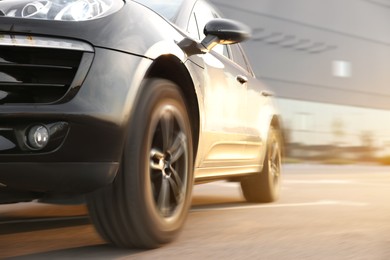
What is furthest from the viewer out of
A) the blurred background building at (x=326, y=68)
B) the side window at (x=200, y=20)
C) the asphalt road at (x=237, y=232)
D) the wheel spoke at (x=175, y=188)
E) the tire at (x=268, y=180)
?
the blurred background building at (x=326, y=68)

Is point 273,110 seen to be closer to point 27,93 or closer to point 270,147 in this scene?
point 270,147

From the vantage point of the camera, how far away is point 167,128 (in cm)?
411

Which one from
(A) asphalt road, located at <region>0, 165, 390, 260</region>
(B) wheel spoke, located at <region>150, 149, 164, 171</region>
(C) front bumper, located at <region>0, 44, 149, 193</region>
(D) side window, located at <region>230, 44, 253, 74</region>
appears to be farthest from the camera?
(D) side window, located at <region>230, 44, 253, 74</region>

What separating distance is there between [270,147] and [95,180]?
3646mm

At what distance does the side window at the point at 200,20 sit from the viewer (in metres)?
4.96

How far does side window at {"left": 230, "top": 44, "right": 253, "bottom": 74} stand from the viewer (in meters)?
6.31

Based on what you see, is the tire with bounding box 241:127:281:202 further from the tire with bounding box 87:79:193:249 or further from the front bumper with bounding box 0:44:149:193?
the front bumper with bounding box 0:44:149:193

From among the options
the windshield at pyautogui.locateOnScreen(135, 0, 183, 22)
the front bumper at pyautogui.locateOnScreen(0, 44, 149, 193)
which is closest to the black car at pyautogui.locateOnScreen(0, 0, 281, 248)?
the front bumper at pyautogui.locateOnScreen(0, 44, 149, 193)

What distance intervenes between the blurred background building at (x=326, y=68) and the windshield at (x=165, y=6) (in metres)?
16.7

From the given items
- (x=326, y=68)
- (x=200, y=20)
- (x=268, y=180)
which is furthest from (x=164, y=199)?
(x=326, y=68)

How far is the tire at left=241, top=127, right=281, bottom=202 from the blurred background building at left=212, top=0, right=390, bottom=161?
14.8m

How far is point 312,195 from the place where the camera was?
8.37 metres

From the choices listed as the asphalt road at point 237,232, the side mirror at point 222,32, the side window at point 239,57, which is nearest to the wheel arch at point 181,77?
the side mirror at point 222,32

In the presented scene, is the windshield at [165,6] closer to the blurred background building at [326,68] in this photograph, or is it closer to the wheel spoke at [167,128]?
the wheel spoke at [167,128]
